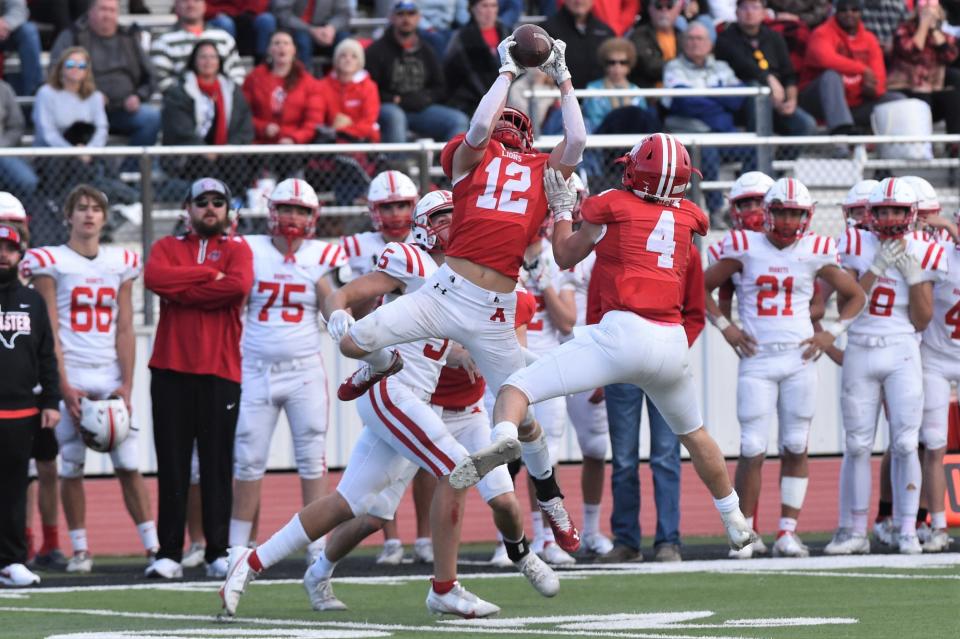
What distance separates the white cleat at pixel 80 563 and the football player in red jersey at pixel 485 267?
10.3 feet

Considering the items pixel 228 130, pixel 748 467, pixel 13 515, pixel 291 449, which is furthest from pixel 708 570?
pixel 228 130

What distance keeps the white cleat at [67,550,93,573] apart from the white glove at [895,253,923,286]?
492 cm

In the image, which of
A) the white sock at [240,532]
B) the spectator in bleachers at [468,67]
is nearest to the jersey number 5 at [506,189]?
the white sock at [240,532]

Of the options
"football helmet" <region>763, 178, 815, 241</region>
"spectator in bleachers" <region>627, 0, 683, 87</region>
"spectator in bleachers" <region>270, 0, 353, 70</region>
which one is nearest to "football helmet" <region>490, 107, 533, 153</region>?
"football helmet" <region>763, 178, 815, 241</region>

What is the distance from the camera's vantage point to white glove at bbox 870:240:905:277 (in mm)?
10633

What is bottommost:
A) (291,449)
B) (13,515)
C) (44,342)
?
(291,449)

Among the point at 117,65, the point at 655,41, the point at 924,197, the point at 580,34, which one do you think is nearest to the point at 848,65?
the point at 655,41

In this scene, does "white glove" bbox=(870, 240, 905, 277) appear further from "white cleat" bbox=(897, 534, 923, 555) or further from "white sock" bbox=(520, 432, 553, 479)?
"white sock" bbox=(520, 432, 553, 479)

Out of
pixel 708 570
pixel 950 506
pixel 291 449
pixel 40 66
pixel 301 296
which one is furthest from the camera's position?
pixel 40 66

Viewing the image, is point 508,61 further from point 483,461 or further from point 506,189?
point 483,461

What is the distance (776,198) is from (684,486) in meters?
3.47

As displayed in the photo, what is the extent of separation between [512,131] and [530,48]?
599mm

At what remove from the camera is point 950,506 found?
36.9ft

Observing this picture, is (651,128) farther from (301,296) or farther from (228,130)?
(301,296)
